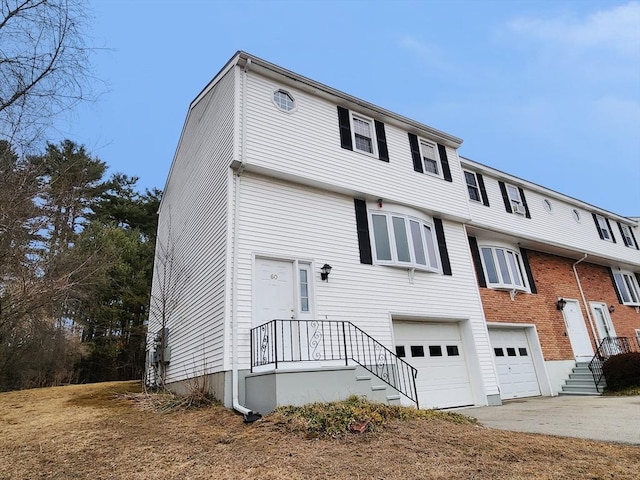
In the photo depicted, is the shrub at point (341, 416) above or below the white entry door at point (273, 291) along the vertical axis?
below

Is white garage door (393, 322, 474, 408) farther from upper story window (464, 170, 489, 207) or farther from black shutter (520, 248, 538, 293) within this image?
upper story window (464, 170, 489, 207)

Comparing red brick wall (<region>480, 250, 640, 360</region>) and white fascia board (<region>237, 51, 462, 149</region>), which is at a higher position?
white fascia board (<region>237, 51, 462, 149</region>)

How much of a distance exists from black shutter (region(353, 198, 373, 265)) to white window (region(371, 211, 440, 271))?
231mm

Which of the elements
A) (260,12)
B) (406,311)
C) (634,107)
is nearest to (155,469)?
(406,311)

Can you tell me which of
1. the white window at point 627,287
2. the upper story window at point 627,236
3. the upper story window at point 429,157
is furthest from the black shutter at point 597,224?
the upper story window at point 429,157

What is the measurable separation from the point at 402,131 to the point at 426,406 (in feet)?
25.8

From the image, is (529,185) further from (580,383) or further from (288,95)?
(288,95)

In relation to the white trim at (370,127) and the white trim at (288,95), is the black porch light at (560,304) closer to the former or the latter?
the white trim at (370,127)

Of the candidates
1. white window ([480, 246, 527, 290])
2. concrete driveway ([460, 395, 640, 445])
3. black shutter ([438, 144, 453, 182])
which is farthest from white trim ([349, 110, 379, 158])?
concrete driveway ([460, 395, 640, 445])

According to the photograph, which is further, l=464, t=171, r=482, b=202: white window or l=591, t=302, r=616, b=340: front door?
l=591, t=302, r=616, b=340: front door

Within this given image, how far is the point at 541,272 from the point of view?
1429 centimetres

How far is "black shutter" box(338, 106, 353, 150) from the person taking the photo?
10.2m

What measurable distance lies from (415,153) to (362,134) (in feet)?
6.44

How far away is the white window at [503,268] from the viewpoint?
12.6 m
